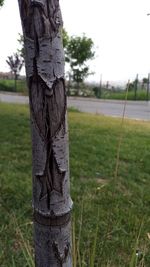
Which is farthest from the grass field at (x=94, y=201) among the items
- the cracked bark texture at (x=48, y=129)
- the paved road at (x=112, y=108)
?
the paved road at (x=112, y=108)

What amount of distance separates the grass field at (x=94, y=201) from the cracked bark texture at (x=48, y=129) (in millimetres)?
223

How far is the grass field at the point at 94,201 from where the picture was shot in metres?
2.19

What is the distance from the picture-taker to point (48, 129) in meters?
0.95

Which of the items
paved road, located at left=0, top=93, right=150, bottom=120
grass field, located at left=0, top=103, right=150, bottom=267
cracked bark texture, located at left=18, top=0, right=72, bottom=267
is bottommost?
paved road, located at left=0, top=93, right=150, bottom=120

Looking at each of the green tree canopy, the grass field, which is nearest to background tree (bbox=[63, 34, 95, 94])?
the green tree canopy

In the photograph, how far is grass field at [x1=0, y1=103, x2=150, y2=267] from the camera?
2194 mm

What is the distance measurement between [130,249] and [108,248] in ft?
0.47

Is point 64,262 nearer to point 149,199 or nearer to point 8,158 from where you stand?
point 149,199

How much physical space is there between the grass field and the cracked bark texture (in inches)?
8.8

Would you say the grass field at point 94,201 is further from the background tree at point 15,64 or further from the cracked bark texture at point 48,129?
the background tree at point 15,64

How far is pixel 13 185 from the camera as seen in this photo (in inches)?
140

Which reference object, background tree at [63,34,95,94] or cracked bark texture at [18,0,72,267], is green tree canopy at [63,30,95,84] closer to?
background tree at [63,34,95,94]

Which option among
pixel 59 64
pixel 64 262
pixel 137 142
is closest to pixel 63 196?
pixel 64 262

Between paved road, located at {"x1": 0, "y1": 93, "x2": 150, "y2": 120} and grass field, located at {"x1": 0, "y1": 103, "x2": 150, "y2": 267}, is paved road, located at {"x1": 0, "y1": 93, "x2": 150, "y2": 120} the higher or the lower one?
the lower one
